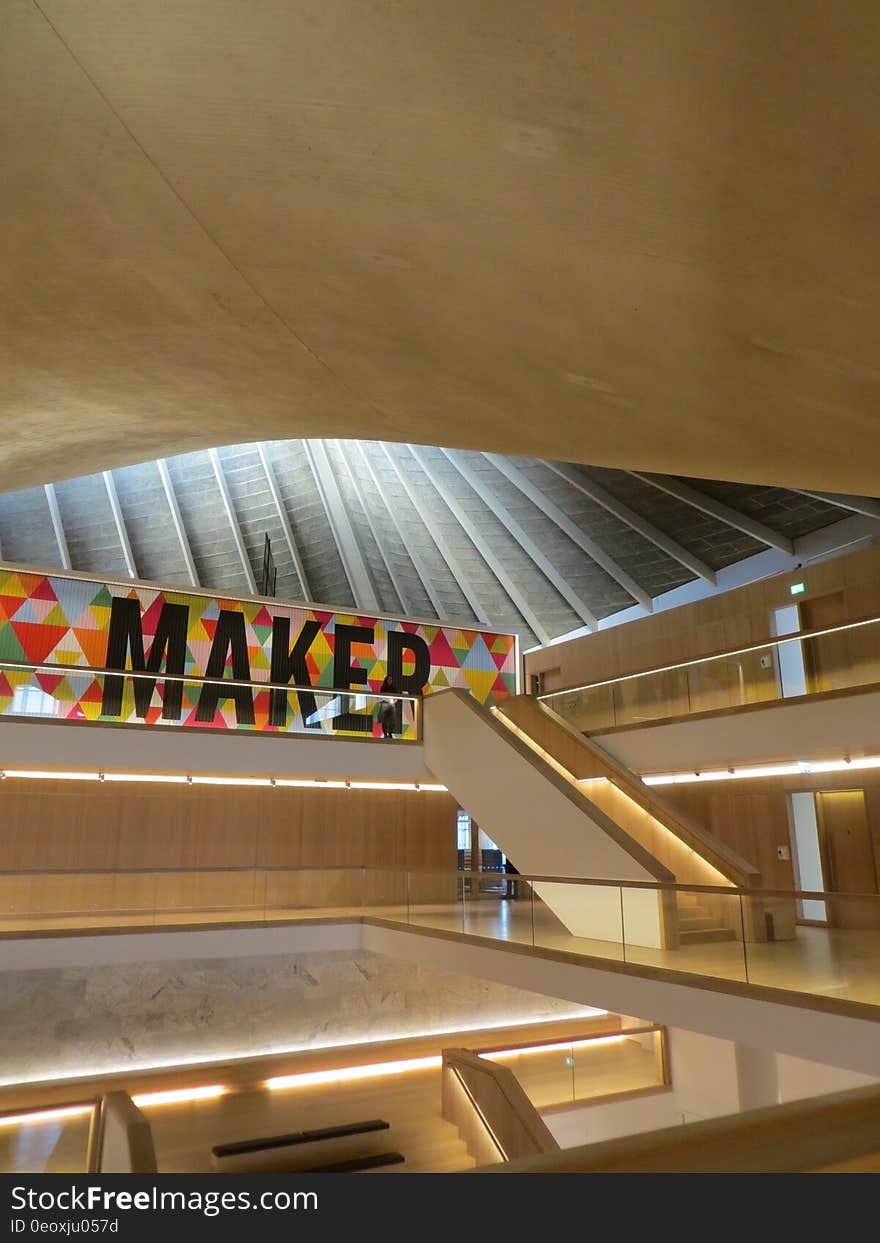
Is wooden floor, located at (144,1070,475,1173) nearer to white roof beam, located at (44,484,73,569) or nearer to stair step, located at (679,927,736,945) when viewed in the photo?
stair step, located at (679,927,736,945)

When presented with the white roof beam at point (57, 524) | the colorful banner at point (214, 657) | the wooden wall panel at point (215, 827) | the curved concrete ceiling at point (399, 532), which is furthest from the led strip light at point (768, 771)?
the white roof beam at point (57, 524)

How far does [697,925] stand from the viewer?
24.3 feet

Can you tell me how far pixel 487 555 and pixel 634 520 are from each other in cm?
407

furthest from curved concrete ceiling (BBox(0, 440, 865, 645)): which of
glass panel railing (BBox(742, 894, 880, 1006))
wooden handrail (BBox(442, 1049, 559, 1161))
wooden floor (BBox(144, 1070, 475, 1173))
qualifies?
glass panel railing (BBox(742, 894, 880, 1006))

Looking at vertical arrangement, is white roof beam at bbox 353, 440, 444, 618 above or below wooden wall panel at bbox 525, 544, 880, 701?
above

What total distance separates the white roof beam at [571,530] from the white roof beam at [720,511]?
94.1 inches

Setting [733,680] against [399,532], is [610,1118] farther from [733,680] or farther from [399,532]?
[399,532]

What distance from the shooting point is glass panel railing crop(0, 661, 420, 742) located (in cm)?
1118

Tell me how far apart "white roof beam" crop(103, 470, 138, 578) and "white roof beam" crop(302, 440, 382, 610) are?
4.46 m

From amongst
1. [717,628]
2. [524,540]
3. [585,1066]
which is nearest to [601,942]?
[585,1066]

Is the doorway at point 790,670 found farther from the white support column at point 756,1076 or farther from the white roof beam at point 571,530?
the white roof beam at point 571,530

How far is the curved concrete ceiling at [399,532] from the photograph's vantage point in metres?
16.9

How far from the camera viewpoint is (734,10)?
170 cm

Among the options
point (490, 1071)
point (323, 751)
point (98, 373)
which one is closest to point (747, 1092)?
point (490, 1071)
